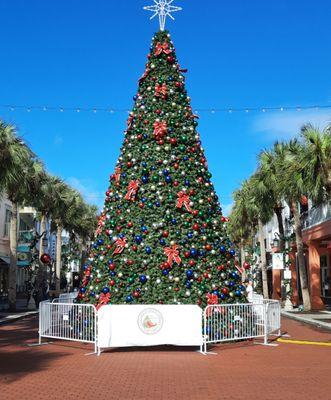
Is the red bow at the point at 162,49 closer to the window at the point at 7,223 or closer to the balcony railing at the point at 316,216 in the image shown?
the balcony railing at the point at 316,216

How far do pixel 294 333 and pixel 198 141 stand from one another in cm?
688

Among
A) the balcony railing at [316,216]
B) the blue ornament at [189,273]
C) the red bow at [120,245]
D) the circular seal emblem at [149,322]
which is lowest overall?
the circular seal emblem at [149,322]

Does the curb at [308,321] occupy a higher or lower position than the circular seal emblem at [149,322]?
lower

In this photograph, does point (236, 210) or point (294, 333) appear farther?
point (236, 210)

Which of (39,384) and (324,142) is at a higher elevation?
(324,142)

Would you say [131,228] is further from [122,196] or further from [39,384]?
[39,384]

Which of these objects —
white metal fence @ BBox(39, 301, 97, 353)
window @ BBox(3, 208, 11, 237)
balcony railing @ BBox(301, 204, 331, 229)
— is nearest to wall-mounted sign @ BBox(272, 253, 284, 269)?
balcony railing @ BBox(301, 204, 331, 229)

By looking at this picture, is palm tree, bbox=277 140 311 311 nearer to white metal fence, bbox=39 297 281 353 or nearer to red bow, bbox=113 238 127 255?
white metal fence, bbox=39 297 281 353

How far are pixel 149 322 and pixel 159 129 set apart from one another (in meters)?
5.41

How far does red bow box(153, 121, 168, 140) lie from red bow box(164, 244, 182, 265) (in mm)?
3142

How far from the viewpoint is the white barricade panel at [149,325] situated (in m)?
11.6

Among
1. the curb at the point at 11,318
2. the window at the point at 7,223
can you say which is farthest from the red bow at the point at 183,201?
the window at the point at 7,223

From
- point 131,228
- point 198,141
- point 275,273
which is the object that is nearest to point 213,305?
point 131,228

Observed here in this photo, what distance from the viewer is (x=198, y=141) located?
15.0m
